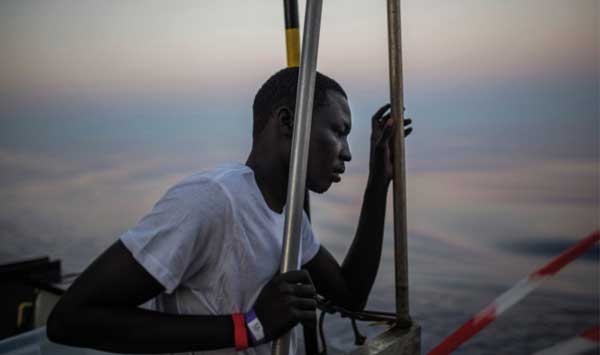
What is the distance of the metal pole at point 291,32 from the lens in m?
1.80

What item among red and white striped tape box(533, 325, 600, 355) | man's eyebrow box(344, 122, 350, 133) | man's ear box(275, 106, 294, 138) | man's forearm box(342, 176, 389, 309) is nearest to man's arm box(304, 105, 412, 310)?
man's forearm box(342, 176, 389, 309)

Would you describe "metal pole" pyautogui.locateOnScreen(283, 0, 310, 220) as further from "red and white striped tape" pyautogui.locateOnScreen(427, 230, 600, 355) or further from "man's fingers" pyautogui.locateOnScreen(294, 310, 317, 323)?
"red and white striped tape" pyautogui.locateOnScreen(427, 230, 600, 355)

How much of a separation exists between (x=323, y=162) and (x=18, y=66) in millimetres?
3784

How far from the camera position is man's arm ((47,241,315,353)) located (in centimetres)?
90

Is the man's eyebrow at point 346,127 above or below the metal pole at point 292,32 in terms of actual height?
below

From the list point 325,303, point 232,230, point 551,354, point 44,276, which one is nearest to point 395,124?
point 232,230

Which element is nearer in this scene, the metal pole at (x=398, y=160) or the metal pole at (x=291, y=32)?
the metal pole at (x=398, y=160)

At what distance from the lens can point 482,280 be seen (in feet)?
12.3

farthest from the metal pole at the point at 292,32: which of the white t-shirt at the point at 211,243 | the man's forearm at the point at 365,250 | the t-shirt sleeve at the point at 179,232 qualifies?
the t-shirt sleeve at the point at 179,232

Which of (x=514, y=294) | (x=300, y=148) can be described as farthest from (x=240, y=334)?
(x=514, y=294)

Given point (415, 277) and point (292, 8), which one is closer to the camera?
point (292, 8)

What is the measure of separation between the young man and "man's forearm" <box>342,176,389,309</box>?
0.30m

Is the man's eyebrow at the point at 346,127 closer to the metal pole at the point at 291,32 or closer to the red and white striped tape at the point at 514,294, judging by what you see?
the metal pole at the point at 291,32

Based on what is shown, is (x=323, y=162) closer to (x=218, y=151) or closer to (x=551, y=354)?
(x=218, y=151)
